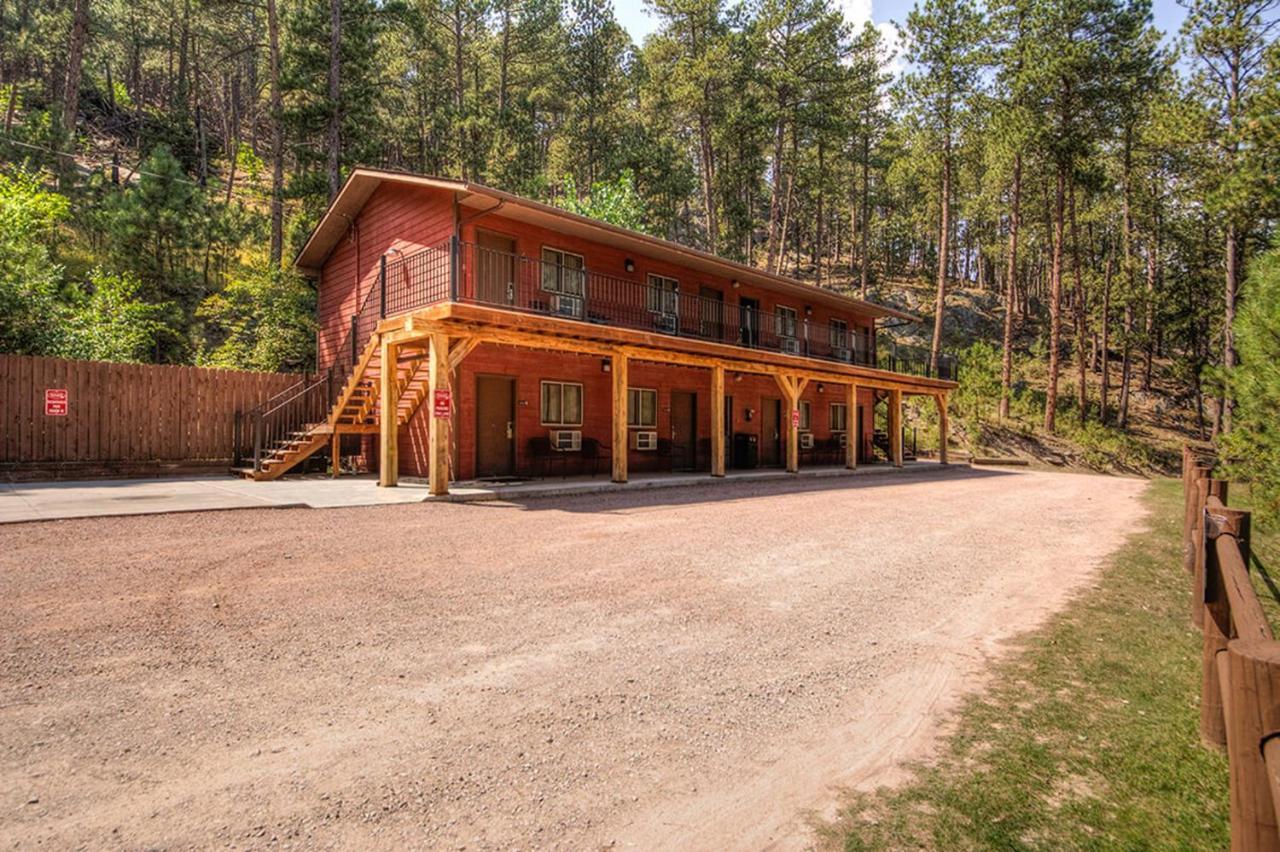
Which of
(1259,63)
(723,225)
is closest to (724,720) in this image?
(1259,63)

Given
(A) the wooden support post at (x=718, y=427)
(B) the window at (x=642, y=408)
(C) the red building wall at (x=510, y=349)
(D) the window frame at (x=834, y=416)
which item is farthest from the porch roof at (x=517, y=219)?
(D) the window frame at (x=834, y=416)

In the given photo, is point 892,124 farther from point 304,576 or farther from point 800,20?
point 304,576

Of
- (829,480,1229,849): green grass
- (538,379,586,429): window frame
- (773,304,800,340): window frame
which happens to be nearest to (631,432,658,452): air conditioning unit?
(538,379,586,429): window frame

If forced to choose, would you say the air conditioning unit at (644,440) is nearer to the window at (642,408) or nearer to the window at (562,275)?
the window at (642,408)

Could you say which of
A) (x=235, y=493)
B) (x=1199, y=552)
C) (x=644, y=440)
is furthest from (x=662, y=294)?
(x=1199, y=552)

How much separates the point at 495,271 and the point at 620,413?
13.8ft

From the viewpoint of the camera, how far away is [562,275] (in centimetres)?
1583

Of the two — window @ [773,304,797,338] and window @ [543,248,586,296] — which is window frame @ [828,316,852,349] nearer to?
window @ [773,304,797,338]

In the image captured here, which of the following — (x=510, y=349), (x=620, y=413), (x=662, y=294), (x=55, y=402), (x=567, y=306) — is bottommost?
(x=620, y=413)

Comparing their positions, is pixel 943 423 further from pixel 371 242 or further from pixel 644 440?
pixel 371 242

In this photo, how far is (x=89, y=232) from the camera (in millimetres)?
23188

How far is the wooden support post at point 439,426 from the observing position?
425 inches

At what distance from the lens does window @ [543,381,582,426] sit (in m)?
15.6

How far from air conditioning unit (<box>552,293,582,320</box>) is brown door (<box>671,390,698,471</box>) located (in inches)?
168
